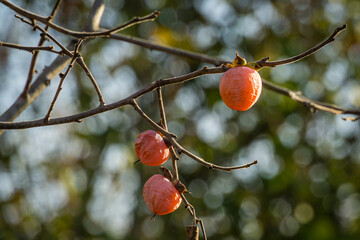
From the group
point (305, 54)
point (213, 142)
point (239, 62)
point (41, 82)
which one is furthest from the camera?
point (213, 142)

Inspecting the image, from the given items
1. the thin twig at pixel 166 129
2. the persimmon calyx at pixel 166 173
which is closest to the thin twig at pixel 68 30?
the thin twig at pixel 166 129

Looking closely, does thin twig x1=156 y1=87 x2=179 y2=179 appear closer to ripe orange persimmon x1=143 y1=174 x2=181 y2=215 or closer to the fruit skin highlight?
ripe orange persimmon x1=143 y1=174 x2=181 y2=215

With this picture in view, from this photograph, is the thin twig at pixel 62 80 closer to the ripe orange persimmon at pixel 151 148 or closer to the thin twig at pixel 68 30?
the thin twig at pixel 68 30

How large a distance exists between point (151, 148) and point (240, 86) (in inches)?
9.0

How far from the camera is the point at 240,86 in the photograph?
0.77 meters

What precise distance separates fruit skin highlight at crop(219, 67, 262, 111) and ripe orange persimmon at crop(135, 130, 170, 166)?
0.17 metres

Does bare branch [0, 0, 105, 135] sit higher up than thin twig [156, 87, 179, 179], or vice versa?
bare branch [0, 0, 105, 135]

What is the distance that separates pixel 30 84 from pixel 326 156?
8.89ft

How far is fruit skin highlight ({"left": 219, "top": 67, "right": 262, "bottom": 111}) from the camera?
30.4 inches

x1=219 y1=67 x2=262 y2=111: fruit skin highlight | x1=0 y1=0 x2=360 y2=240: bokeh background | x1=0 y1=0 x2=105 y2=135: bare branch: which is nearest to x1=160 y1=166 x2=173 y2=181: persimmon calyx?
x1=219 y1=67 x2=262 y2=111: fruit skin highlight

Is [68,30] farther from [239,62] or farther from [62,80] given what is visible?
[239,62]

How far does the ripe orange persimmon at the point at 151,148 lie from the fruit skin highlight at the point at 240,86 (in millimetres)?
170

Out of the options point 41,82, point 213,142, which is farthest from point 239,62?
point 213,142

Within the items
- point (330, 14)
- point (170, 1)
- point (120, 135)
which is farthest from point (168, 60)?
point (330, 14)
